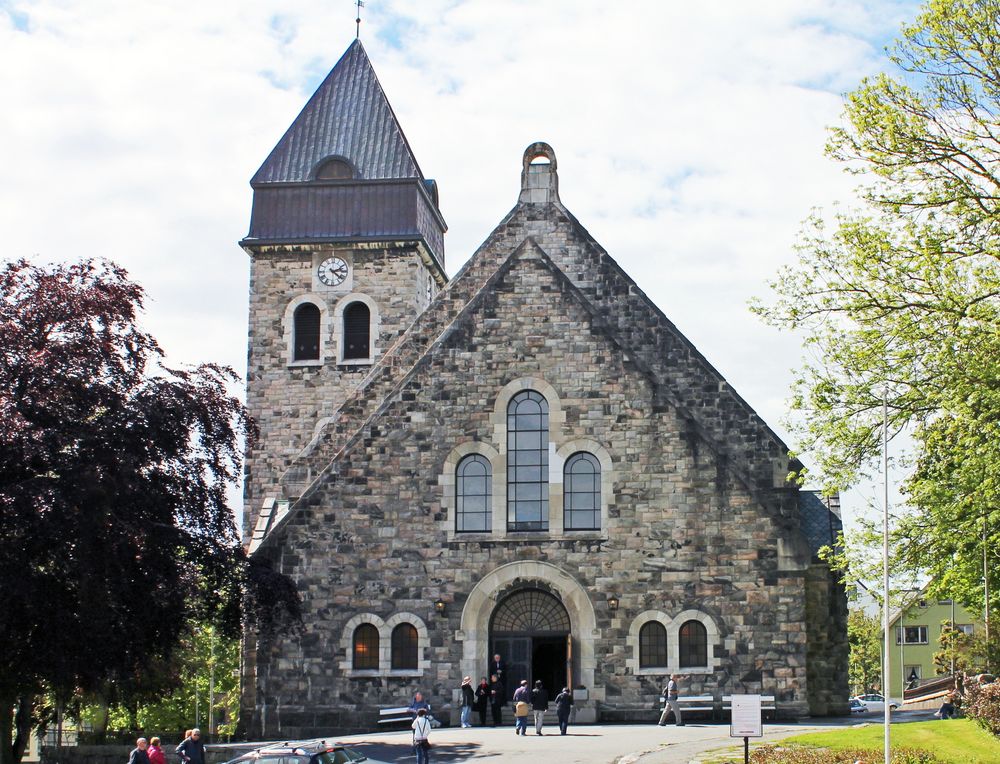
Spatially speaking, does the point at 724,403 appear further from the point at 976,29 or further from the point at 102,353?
the point at 102,353

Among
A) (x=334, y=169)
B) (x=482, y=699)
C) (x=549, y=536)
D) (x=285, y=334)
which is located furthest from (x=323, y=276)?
(x=482, y=699)

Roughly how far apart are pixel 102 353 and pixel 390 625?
30.3 feet

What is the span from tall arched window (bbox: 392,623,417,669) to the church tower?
39.4ft

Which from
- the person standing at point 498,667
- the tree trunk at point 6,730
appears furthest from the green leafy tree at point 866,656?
the tree trunk at point 6,730

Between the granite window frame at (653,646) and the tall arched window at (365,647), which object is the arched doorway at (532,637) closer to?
the granite window frame at (653,646)

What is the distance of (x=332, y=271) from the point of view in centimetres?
4409

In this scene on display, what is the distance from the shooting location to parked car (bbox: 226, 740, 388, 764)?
19641mm

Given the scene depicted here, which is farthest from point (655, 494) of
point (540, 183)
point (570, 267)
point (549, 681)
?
point (540, 183)

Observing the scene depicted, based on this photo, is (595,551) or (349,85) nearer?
(595,551)

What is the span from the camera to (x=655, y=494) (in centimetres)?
3153

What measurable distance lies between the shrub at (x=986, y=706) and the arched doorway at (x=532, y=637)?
8780 mm

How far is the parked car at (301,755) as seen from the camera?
1964 centimetres

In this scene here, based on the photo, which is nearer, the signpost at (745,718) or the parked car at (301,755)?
the parked car at (301,755)

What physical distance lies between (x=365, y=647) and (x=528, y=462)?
5.69 metres
